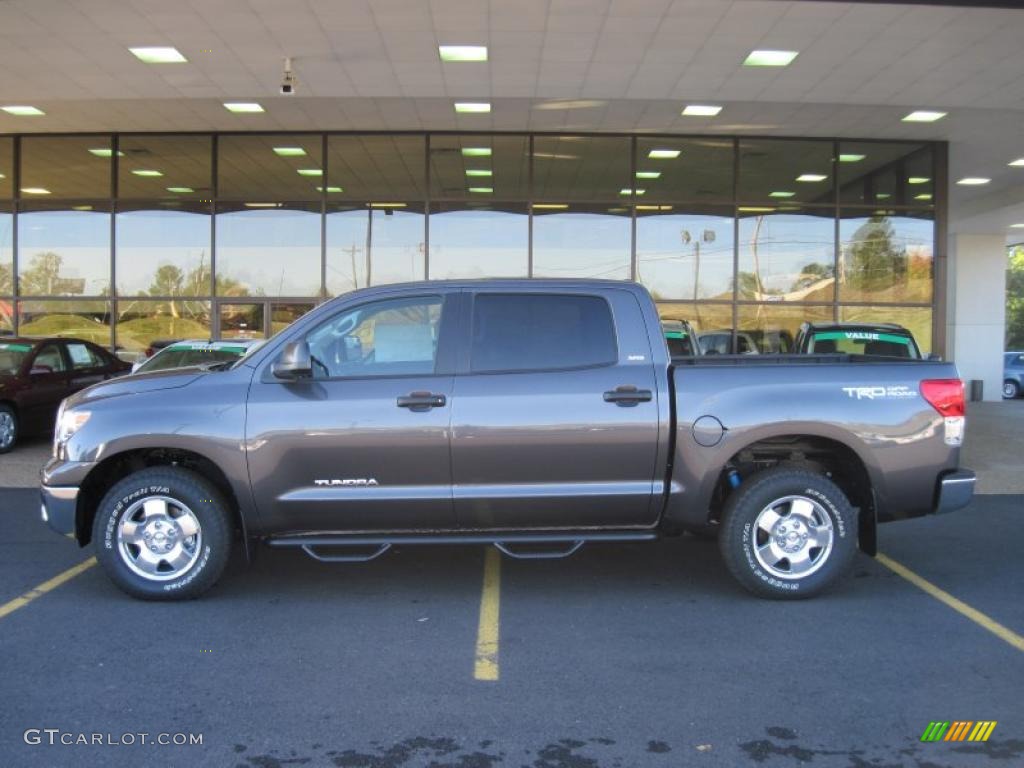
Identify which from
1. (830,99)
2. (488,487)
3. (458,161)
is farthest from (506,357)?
(458,161)

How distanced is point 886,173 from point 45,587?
16.3 meters

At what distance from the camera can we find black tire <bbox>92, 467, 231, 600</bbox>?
5043 millimetres

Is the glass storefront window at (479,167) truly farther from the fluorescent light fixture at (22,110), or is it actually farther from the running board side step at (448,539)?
the running board side step at (448,539)

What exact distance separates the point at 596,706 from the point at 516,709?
1.18ft

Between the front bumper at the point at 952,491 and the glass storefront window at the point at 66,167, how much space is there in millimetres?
15916

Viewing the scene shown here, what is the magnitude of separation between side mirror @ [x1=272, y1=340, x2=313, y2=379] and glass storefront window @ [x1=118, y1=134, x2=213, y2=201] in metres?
12.7

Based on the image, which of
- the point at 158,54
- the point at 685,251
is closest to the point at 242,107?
the point at 158,54

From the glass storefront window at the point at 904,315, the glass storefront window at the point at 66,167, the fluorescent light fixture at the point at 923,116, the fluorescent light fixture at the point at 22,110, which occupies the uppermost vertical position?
the fluorescent light fixture at the point at 923,116

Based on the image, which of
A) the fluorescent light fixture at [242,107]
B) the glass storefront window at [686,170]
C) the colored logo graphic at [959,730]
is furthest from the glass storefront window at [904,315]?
the colored logo graphic at [959,730]

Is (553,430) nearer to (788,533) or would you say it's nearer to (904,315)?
(788,533)

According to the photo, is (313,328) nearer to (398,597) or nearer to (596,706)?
(398,597)

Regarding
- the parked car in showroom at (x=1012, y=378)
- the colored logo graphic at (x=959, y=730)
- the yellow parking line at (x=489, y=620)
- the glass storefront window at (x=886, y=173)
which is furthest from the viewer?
the parked car in showroom at (x=1012, y=378)

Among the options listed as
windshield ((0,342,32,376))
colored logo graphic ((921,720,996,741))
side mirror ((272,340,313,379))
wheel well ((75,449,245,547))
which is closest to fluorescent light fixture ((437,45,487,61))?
windshield ((0,342,32,376))

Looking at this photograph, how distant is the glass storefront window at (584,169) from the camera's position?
1623 centimetres
